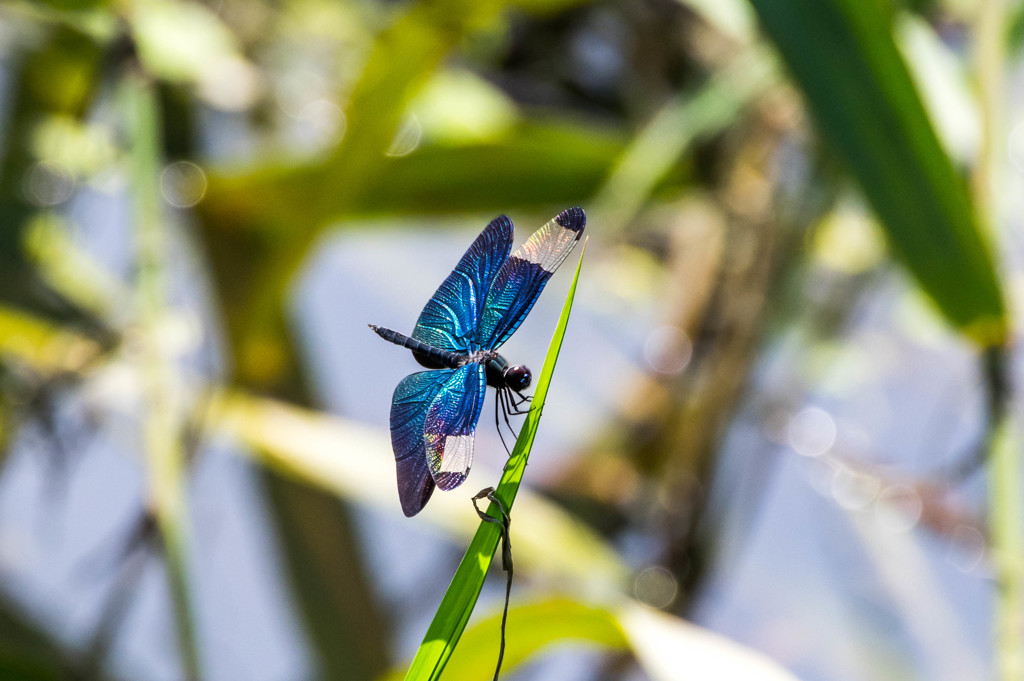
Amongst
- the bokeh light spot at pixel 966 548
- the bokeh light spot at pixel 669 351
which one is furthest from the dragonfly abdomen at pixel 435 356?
the bokeh light spot at pixel 966 548

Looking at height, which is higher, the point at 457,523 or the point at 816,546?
the point at 816,546

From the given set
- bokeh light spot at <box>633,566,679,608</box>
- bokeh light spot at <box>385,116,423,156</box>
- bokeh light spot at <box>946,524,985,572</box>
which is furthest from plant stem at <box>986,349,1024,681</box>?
bokeh light spot at <box>385,116,423,156</box>

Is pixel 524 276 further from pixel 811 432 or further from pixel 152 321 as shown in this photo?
pixel 811 432

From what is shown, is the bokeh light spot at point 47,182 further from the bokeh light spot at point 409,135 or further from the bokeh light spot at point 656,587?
the bokeh light spot at point 656,587

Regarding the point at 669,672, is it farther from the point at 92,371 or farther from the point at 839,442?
the point at 839,442

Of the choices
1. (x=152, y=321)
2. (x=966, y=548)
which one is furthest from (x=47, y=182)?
(x=966, y=548)

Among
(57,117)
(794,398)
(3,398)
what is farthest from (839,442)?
(57,117)
